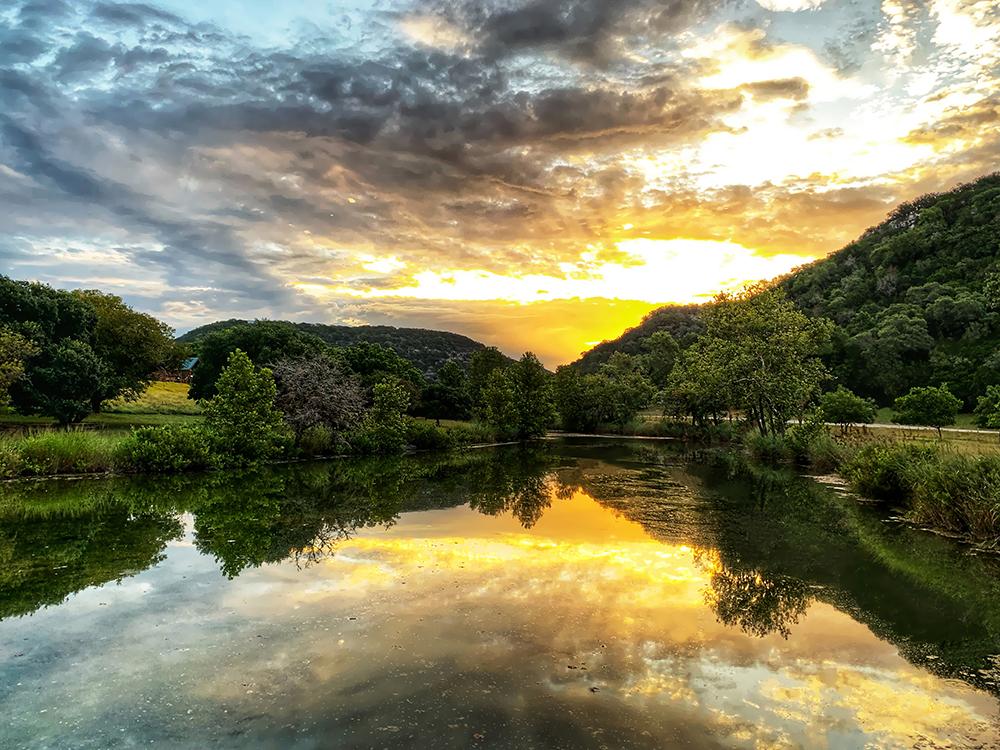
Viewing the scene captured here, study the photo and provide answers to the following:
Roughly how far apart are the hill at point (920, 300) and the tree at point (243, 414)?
2204 inches

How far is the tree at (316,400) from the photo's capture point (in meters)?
32.2

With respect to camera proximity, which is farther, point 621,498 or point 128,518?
point 621,498

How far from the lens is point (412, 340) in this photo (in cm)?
13600

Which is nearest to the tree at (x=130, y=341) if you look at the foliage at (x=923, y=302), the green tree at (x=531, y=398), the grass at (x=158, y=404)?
the grass at (x=158, y=404)

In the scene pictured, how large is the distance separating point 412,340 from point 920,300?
97.6 metres

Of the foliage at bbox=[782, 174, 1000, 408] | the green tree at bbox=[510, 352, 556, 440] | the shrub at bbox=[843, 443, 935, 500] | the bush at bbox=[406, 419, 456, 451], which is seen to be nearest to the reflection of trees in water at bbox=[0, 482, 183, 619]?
the shrub at bbox=[843, 443, 935, 500]

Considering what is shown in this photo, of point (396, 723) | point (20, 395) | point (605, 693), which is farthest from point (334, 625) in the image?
point (20, 395)

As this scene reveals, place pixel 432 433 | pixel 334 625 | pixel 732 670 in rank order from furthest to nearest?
1. pixel 432 433
2. pixel 334 625
3. pixel 732 670

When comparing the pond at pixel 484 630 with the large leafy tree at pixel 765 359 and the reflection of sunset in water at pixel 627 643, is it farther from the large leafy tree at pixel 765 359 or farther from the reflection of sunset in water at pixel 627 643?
the large leafy tree at pixel 765 359

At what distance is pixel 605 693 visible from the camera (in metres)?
6.56

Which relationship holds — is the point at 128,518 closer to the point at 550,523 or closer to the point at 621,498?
the point at 550,523

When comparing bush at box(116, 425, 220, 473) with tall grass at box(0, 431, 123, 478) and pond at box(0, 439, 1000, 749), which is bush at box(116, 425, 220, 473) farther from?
pond at box(0, 439, 1000, 749)

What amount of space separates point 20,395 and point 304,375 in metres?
13.8

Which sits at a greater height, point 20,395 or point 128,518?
point 20,395
